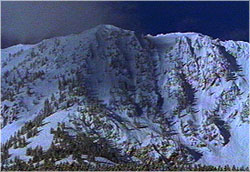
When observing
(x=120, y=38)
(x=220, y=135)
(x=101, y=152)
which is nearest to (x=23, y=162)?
(x=101, y=152)

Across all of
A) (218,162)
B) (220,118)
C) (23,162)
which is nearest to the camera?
(23,162)

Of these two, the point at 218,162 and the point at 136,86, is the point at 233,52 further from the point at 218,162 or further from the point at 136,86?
the point at 218,162

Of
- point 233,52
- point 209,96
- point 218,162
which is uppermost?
point 233,52

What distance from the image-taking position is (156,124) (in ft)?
356

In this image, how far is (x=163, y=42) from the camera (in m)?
144

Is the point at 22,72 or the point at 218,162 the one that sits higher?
the point at 22,72

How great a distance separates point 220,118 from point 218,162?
67.3 ft

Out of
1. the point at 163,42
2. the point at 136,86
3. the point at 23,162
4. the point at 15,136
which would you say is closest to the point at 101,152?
the point at 23,162

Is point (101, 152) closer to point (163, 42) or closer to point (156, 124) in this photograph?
point (156, 124)

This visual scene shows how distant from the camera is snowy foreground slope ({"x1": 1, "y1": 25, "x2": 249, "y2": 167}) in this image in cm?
9506

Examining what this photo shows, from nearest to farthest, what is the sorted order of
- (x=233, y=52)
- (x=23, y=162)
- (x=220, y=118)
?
(x=23, y=162) → (x=220, y=118) → (x=233, y=52)

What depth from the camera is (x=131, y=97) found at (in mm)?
A: 116812

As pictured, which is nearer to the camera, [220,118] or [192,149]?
[192,149]

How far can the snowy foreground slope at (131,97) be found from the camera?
312 feet
